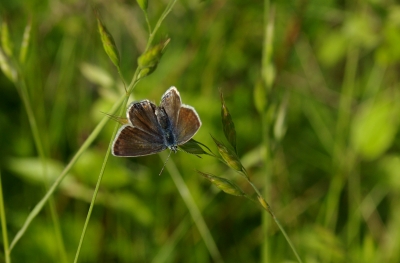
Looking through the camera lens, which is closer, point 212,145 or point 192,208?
point 192,208

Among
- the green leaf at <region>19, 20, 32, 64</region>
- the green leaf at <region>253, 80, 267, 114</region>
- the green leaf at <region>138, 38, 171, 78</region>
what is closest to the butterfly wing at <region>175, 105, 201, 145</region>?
the green leaf at <region>138, 38, 171, 78</region>

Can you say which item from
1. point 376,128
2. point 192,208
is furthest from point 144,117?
point 376,128

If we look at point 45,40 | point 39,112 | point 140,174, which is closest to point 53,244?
point 140,174

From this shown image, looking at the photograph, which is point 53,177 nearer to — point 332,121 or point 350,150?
point 350,150

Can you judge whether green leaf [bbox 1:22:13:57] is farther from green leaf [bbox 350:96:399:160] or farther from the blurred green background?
green leaf [bbox 350:96:399:160]

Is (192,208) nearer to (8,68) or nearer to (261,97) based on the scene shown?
(261,97)

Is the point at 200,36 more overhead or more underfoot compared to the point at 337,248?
more overhead

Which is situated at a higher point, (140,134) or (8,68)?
(8,68)
